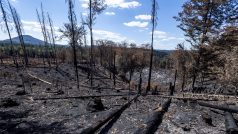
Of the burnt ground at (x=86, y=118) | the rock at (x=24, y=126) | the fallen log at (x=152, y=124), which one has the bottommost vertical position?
the burnt ground at (x=86, y=118)

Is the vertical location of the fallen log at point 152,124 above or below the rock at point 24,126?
above

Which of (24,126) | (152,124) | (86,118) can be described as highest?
(152,124)

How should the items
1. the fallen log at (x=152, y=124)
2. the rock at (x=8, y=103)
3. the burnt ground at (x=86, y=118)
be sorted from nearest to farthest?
the fallen log at (x=152, y=124), the burnt ground at (x=86, y=118), the rock at (x=8, y=103)

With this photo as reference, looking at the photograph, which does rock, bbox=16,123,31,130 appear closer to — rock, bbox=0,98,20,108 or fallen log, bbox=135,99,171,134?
rock, bbox=0,98,20,108

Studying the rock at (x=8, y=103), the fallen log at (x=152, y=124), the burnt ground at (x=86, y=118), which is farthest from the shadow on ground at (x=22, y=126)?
the fallen log at (x=152, y=124)

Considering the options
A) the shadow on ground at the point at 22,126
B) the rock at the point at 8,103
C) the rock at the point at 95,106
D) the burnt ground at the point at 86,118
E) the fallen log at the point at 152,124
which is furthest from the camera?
the rock at the point at 8,103

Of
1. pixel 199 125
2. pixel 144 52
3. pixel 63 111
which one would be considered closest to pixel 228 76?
pixel 199 125

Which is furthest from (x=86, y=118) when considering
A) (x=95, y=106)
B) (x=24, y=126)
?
(x=24, y=126)

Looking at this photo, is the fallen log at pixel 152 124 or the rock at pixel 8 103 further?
the rock at pixel 8 103

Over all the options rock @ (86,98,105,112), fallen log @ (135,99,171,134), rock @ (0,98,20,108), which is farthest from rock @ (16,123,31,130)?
fallen log @ (135,99,171,134)

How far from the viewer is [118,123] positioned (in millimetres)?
12156

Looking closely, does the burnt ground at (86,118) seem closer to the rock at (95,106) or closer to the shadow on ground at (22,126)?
the shadow on ground at (22,126)

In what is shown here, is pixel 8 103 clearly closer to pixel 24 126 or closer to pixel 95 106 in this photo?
pixel 24 126

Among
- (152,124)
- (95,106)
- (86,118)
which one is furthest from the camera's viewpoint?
(95,106)
